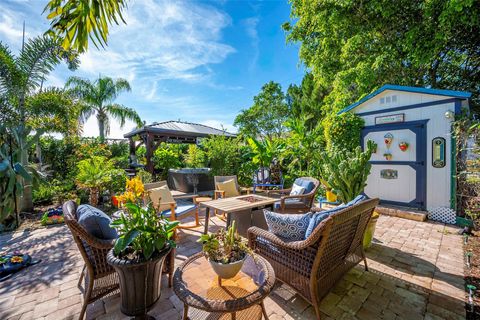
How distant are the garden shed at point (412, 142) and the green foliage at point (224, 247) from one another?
5.89 m

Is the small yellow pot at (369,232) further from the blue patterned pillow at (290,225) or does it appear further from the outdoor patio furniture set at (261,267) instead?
the blue patterned pillow at (290,225)

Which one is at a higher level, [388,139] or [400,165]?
[388,139]

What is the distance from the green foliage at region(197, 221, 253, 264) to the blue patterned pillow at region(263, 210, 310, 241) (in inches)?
23.6

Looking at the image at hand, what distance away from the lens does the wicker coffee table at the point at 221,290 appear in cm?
160

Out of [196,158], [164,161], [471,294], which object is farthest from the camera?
[164,161]

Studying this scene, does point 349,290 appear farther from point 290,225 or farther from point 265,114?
point 265,114

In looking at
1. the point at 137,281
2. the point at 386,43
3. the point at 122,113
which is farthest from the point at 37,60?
the point at 386,43

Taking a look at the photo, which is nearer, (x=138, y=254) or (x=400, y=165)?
Answer: (x=138, y=254)

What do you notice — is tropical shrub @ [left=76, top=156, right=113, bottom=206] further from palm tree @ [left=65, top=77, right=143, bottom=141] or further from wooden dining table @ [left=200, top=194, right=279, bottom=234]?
palm tree @ [left=65, top=77, right=143, bottom=141]

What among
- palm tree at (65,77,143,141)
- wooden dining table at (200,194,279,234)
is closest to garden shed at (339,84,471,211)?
wooden dining table at (200,194,279,234)

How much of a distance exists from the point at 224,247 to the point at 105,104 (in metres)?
16.0

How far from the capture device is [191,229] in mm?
4641

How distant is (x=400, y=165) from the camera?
5906 mm

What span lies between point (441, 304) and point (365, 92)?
827cm
